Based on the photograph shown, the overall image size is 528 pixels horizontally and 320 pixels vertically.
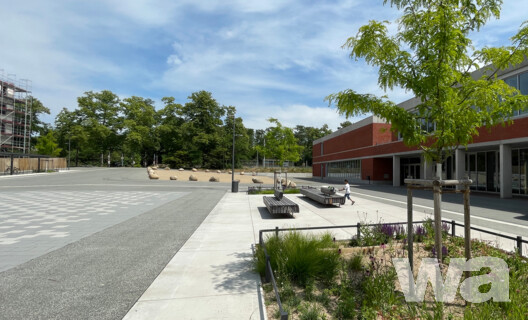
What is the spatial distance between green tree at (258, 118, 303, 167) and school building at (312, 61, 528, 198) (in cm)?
763

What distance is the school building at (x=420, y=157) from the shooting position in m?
17.3

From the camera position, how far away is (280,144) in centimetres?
2300

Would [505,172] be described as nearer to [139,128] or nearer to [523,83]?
[523,83]

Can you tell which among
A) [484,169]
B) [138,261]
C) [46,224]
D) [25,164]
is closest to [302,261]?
[138,261]

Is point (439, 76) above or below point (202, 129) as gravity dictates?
below

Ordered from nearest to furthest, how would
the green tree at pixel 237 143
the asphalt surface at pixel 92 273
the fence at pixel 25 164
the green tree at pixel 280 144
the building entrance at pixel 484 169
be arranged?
the asphalt surface at pixel 92 273 < the building entrance at pixel 484 169 < the green tree at pixel 280 144 < the fence at pixel 25 164 < the green tree at pixel 237 143

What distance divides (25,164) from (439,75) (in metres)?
53.7

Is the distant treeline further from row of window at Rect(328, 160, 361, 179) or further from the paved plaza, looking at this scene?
the paved plaza

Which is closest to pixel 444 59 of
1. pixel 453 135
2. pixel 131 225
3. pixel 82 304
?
pixel 453 135

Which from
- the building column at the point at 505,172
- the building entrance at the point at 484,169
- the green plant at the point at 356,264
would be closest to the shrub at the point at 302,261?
the green plant at the point at 356,264

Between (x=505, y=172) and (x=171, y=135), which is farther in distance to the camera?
(x=171, y=135)

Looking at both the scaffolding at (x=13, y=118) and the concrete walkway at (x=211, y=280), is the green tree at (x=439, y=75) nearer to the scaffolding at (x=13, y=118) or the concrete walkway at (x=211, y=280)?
the concrete walkway at (x=211, y=280)

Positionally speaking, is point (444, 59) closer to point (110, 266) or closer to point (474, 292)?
point (474, 292)

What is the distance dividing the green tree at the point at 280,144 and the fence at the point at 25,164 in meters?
33.1
